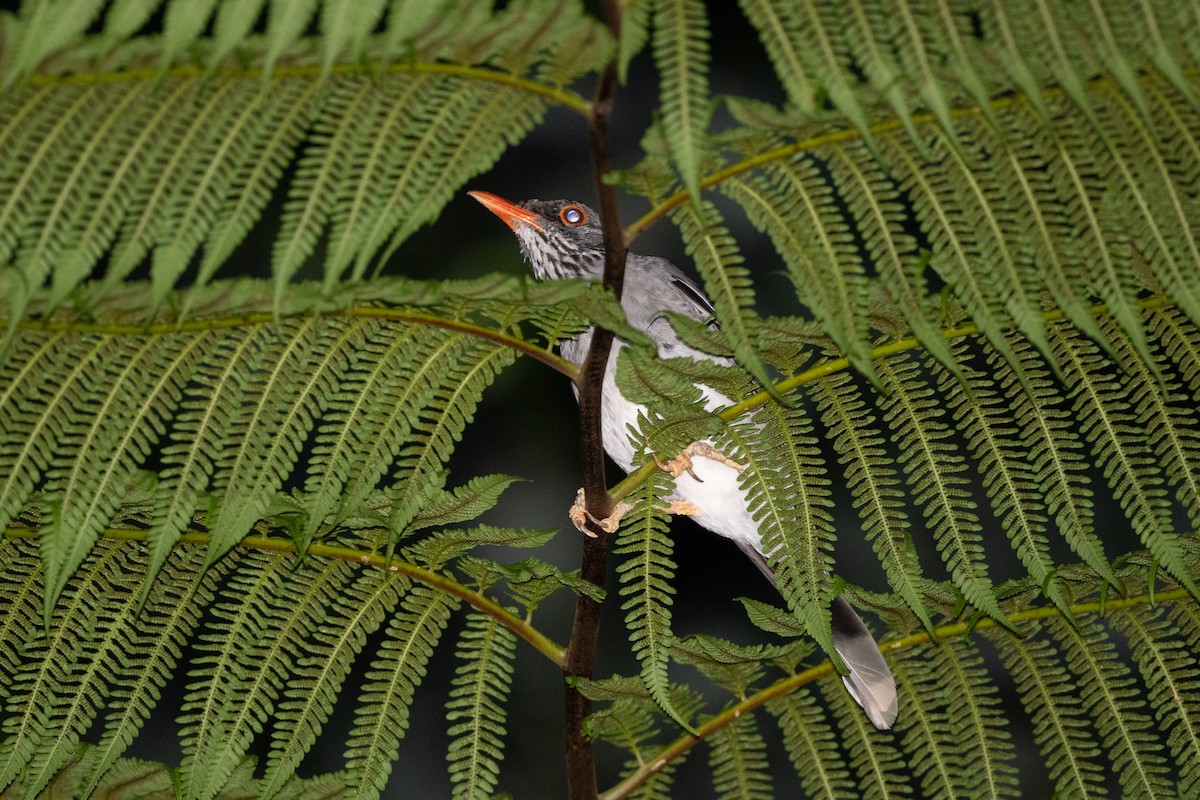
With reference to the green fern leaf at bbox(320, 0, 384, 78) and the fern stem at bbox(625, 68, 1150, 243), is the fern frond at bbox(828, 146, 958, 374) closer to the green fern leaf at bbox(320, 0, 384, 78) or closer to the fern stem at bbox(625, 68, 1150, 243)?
the fern stem at bbox(625, 68, 1150, 243)

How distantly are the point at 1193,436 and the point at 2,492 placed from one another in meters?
1.58

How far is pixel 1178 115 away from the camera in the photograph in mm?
1330

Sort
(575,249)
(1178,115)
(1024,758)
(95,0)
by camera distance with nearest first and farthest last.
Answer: (95,0), (1178,115), (1024,758), (575,249)

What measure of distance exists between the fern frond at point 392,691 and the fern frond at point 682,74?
0.94 metres

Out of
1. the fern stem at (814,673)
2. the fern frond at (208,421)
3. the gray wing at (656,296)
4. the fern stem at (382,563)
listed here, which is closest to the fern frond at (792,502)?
the fern stem at (814,673)

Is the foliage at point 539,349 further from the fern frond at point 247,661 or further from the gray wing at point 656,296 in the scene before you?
the gray wing at point 656,296

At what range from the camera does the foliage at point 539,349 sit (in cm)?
121

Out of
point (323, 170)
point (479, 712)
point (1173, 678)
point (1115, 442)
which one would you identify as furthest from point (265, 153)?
point (1173, 678)

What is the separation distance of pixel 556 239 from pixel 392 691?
7.94 feet

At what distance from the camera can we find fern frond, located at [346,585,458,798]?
5.78 feet

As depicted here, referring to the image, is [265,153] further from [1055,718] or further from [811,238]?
[1055,718]

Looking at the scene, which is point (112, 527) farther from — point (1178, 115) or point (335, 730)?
point (335, 730)

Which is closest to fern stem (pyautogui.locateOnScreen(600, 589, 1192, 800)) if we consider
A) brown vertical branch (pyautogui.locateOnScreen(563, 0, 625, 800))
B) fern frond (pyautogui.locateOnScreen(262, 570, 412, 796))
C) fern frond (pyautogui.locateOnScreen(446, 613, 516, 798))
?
brown vertical branch (pyautogui.locateOnScreen(563, 0, 625, 800))

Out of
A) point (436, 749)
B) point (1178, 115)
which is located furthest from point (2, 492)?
point (436, 749)
